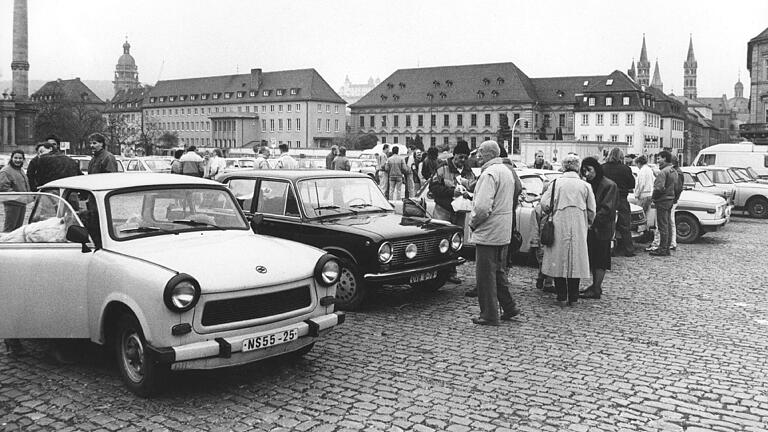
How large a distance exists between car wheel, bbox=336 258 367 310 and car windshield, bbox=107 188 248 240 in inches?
76.0

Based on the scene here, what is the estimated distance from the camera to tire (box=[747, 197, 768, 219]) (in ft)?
82.3

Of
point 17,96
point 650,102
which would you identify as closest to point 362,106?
point 650,102

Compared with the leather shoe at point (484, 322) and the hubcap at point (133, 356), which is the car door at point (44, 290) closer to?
the hubcap at point (133, 356)

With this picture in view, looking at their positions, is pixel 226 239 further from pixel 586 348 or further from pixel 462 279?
pixel 462 279

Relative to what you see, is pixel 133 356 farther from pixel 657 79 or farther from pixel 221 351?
pixel 657 79

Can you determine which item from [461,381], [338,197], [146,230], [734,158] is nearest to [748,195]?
[734,158]

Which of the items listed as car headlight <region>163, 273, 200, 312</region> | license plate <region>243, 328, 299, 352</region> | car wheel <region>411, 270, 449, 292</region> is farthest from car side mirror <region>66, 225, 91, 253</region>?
car wheel <region>411, 270, 449, 292</region>

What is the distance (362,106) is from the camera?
13388 cm

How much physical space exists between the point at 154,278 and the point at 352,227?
3.76 metres

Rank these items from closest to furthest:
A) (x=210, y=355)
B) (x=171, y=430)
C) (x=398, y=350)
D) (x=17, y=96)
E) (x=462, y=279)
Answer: (x=171, y=430)
(x=210, y=355)
(x=398, y=350)
(x=462, y=279)
(x=17, y=96)

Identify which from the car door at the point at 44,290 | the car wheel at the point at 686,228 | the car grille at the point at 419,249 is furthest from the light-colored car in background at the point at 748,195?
the car door at the point at 44,290

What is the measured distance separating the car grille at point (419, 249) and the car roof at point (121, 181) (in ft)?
8.30

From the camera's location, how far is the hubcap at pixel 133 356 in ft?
19.7

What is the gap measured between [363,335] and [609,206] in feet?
14.4
